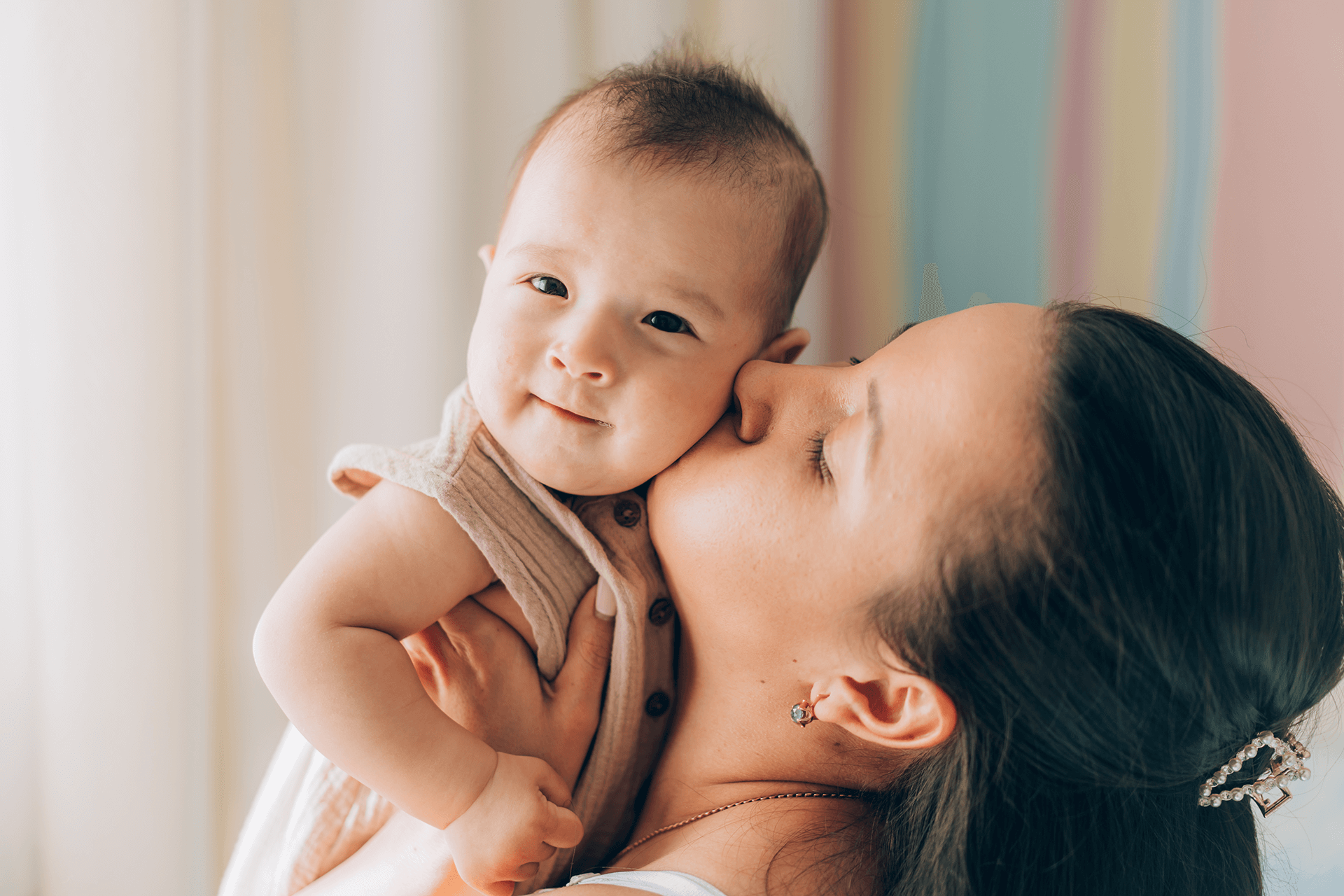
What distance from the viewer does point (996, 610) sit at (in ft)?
2.34

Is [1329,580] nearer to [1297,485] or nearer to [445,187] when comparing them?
[1297,485]

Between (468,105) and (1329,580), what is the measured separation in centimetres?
127

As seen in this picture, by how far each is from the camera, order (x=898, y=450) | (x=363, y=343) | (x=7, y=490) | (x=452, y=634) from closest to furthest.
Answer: (x=898, y=450) < (x=452, y=634) < (x=7, y=490) < (x=363, y=343)

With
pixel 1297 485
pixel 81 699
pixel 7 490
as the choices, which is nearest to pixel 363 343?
pixel 7 490

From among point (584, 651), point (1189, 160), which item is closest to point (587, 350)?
point (584, 651)

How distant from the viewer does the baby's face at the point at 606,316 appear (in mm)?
826

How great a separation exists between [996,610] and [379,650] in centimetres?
58

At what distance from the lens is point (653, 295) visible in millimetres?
839

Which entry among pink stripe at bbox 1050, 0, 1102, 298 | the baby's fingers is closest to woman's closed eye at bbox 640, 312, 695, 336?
the baby's fingers

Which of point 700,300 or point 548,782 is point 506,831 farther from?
point 700,300

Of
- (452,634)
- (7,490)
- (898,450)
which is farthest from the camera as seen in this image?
(7,490)

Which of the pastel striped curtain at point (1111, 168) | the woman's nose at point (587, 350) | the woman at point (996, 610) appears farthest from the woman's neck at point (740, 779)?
the pastel striped curtain at point (1111, 168)

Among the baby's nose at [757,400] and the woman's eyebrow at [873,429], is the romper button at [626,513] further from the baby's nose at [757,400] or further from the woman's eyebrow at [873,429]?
the woman's eyebrow at [873,429]

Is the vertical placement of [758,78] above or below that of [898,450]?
above
